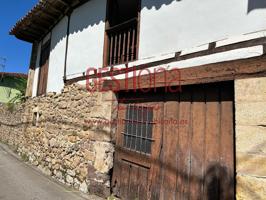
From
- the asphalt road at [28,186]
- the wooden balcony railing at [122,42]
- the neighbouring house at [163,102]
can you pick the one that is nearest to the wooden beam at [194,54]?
the neighbouring house at [163,102]

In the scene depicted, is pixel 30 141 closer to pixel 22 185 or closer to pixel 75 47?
pixel 22 185

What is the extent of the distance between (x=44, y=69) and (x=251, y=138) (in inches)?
273

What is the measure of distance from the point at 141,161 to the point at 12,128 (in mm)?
8354

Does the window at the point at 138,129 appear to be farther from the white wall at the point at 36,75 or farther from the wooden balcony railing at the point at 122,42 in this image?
the white wall at the point at 36,75

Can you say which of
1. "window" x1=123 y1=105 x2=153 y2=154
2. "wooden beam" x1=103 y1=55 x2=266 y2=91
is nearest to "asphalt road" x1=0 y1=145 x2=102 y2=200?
"window" x1=123 y1=105 x2=153 y2=154

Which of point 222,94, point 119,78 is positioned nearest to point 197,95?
point 222,94

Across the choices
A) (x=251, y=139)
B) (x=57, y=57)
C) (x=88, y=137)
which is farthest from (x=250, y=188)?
(x=57, y=57)

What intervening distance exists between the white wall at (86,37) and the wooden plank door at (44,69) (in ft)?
6.34

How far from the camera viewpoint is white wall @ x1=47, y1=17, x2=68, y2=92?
6.47 meters

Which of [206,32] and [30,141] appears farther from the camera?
[30,141]

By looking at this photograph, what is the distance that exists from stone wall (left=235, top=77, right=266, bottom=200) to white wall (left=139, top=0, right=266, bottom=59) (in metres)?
0.72

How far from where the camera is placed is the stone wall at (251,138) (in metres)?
2.34

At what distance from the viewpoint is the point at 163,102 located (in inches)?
143

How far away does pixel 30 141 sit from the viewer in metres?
7.57
